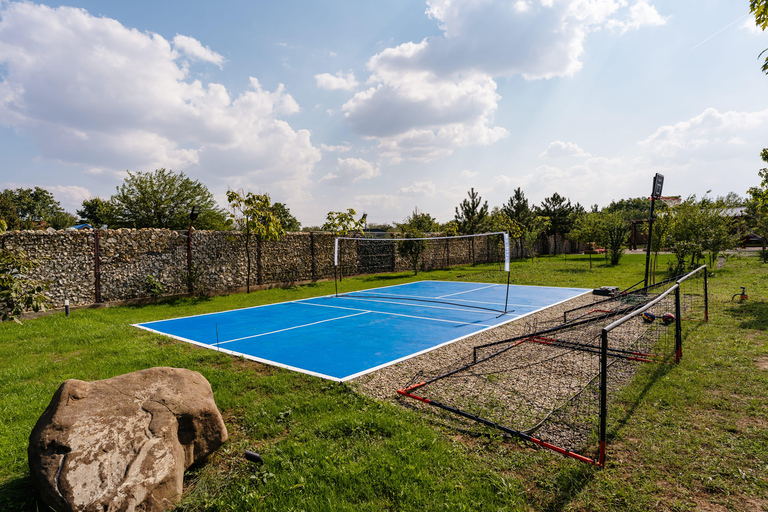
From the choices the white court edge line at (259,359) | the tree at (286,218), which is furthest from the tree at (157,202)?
the white court edge line at (259,359)

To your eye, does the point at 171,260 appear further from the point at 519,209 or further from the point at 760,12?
the point at 519,209

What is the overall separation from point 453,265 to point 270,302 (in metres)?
17.5

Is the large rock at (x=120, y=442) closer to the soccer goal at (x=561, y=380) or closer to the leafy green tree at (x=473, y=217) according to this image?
the soccer goal at (x=561, y=380)

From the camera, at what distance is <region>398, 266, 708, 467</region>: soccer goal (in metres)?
4.32

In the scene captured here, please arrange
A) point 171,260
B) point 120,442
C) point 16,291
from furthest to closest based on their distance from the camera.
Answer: point 171,260 < point 120,442 < point 16,291

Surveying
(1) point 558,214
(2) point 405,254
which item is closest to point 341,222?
(2) point 405,254

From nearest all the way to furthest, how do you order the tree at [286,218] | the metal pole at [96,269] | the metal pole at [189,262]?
the metal pole at [96,269], the metal pole at [189,262], the tree at [286,218]

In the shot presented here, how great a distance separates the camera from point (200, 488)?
3.56m

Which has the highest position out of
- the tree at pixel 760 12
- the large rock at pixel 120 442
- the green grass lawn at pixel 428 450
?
the tree at pixel 760 12

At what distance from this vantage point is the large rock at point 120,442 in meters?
2.93

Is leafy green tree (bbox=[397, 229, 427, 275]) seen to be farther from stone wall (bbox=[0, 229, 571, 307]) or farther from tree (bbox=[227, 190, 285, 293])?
tree (bbox=[227, 190, 285, 293])

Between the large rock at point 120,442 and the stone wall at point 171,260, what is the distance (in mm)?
7919

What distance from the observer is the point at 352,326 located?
1038cm

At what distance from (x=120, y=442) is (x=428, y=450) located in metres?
2.90
